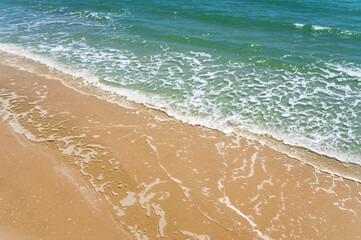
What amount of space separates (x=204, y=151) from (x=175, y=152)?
1.04 meters

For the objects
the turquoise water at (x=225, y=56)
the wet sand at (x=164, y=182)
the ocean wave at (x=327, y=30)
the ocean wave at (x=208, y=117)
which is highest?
the ocean wave at (x=327, y=30)

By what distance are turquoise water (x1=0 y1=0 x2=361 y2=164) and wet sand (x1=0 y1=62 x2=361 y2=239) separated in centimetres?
166

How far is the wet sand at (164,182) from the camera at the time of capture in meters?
7.28

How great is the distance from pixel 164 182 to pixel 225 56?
1116 centimetres

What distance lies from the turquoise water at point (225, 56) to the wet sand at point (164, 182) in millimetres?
1661

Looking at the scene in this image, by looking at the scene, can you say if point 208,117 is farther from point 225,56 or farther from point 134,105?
point 225,56

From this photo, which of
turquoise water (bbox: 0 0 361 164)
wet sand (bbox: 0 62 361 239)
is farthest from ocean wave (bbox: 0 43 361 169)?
wet sand (bbox: 0 62 361 239)

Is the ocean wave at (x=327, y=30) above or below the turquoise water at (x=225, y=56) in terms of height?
above

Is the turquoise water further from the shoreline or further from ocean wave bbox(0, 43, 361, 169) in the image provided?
the shoreline

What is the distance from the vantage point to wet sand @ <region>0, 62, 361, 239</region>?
7277mm

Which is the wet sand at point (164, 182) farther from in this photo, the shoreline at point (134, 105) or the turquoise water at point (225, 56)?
the turquoise water at point (225, 56)

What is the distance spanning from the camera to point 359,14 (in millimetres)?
22484

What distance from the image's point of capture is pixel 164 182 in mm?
8461

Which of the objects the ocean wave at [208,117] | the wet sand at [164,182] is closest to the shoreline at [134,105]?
the ocean wave at [208,117]
